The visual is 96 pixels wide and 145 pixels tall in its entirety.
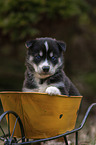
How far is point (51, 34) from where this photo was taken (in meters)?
8.01

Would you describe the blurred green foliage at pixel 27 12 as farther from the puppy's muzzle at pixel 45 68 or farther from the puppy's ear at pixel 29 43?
the puppy's muzzle at pixel 45 68

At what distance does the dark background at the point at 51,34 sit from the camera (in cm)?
669

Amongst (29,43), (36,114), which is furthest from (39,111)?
(29,43)

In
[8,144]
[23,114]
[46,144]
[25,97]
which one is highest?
[25,97]

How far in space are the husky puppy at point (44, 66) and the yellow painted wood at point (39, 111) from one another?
27 centimetres

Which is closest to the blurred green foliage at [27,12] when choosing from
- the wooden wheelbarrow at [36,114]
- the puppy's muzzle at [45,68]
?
the puppy's muzzle at [45,68]

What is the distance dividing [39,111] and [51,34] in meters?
5.67

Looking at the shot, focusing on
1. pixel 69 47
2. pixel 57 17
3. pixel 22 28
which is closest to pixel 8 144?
pixel 22 28

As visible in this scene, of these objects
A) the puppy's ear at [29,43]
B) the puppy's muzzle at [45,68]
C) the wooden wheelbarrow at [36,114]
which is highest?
the puppy's ear at [29,43]

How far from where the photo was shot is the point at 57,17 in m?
7.44

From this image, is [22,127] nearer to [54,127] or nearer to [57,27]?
[54,127]

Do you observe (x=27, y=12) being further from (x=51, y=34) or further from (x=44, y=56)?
(x=44, y=56)

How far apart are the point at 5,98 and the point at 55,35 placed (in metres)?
5.72

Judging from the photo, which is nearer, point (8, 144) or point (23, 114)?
point (8, 144)
